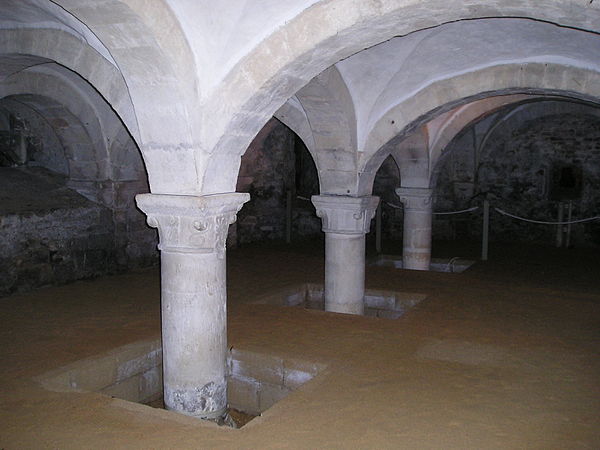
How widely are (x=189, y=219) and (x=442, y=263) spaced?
24.9ft

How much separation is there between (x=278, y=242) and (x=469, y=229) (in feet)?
15.8

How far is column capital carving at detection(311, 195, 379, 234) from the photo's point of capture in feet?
22.2

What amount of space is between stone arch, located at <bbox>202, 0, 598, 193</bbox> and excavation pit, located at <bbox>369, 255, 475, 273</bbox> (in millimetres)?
7010

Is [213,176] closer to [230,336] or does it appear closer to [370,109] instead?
[230,336]

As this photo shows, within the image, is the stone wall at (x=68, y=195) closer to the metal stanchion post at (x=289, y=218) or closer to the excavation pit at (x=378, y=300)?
the excavation pit at (x=378, y=300)

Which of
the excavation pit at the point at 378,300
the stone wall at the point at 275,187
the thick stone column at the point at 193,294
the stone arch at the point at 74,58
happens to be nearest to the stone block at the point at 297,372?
the thick stone column at the point at 193,294

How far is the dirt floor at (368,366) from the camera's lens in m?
3.42

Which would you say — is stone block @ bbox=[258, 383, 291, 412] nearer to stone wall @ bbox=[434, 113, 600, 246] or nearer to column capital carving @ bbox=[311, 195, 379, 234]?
column capital carving @ bbox=[311, 195, 379, 234]

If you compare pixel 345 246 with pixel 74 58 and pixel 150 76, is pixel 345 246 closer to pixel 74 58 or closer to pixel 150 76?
pixel 74 58

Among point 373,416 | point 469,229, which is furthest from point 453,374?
point 469,229

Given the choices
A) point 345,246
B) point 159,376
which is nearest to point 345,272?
point 345,246

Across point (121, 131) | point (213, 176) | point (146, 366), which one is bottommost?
point (146, 366)

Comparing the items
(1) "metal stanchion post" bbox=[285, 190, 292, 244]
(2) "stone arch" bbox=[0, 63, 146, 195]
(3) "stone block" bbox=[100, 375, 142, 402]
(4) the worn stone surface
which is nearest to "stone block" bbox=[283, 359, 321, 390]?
(3) "stone block" bbox=[100, 375, 142, 402]

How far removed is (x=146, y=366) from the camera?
515 centimetres
